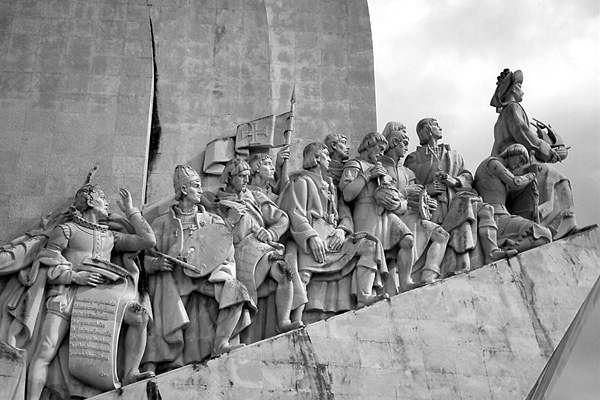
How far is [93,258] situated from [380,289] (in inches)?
112

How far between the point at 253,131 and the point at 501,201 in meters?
2.87

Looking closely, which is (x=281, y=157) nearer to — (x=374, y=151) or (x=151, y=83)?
(x=374, y=151)

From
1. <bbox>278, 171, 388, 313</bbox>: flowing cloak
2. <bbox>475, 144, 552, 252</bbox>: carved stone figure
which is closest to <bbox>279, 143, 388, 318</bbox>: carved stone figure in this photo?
<bbox>278, 171, 388, 313</bbox>: flowing cloak

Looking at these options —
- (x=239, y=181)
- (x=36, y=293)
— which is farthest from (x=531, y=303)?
(x=36, y=293)

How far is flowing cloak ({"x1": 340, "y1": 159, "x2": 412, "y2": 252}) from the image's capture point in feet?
37.8

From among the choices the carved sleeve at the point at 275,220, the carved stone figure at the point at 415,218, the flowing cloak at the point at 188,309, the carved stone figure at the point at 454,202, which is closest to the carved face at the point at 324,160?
the carved stone figure at the point at 415,218

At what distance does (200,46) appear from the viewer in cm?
1378

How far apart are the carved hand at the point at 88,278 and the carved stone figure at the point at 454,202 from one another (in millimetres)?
3621

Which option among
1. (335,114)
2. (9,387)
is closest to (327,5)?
(335,114)

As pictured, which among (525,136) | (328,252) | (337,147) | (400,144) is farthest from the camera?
(525,136)

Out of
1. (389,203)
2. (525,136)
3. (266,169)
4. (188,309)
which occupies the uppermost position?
(525,136)

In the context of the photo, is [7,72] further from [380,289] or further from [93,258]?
[380,289]

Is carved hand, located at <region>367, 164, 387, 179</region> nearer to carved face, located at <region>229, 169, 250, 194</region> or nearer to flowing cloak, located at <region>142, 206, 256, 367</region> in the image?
carved face, located at <region>229, 169, 250, 194</region>

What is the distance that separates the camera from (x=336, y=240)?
37.3 feet
